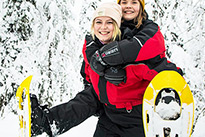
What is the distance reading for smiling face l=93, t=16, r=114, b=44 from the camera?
2076 millimetres

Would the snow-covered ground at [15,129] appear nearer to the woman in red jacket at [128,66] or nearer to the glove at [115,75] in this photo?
the woman in red jacket at [128,66]

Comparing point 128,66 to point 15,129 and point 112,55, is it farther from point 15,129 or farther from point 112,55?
point 15,129

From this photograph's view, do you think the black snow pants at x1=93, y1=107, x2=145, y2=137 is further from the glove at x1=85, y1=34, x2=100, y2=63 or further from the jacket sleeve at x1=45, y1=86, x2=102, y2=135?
the glove at x1=85, y1=34, x2=100, y2=63

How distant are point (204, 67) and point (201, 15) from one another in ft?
4.72

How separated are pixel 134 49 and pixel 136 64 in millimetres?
174

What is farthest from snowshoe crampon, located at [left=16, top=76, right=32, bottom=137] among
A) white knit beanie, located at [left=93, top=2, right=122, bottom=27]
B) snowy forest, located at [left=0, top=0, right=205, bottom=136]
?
snowy forest, located at [left=0, top=0, right=205, bottom=136]

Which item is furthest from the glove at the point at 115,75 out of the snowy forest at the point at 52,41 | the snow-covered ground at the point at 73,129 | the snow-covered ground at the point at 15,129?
the snow-covered ground at the point at 15,129

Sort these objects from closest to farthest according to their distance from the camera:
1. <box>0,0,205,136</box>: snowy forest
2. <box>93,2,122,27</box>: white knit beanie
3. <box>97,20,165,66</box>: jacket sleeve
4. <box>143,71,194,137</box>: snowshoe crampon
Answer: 1. <box>143,71,194,137</box>: snowshoe crampon
2. <box>97,20,165,66</box>: jacket sleeve
3. <box>93,2,122,27</box>: white knit beanie
4. <box>0,0,205,136</box>: snowy forest

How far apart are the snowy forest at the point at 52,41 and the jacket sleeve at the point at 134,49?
3561 mm

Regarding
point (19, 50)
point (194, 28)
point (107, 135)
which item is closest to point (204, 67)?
point (194, 28)

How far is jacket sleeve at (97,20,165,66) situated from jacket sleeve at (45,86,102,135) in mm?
802

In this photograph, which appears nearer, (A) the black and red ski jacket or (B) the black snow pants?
(A) the black and red ski jacket

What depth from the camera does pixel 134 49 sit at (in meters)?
1.75

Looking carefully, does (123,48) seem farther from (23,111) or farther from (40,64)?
(40,64)
